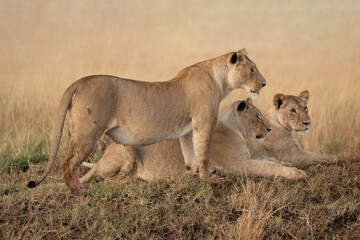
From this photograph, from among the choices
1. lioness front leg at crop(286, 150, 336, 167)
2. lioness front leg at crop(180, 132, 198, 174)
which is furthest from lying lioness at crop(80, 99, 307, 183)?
lioness front leg at crop(286, 150, 336, 167)

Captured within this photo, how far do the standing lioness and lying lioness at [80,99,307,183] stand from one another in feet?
1.11

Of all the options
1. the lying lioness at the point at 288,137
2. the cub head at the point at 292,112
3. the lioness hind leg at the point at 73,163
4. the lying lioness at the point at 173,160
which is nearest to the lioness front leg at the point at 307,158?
the lying lioness at the point at 288,137

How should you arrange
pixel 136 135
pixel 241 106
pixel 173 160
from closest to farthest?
pixel 136 135 → pixel 173 160 → pixel 241 106

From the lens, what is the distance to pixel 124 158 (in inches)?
283

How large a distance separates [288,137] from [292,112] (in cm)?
34

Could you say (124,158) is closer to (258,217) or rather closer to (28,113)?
(258,217)

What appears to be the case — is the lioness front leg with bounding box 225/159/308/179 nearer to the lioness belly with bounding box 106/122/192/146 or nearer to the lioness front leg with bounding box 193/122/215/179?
the lioness front leg with bounding box 193/122/215/179

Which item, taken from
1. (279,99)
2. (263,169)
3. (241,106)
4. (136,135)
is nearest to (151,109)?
(136,135)

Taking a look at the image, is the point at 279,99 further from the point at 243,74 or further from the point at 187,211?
the point at 187,211

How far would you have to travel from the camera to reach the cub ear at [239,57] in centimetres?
666

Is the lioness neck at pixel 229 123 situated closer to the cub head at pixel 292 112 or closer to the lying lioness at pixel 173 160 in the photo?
the lying lioness at pixel 173 160

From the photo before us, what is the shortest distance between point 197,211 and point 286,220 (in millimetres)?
821

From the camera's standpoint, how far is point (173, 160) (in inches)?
280

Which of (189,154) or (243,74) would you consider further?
(189,154)
